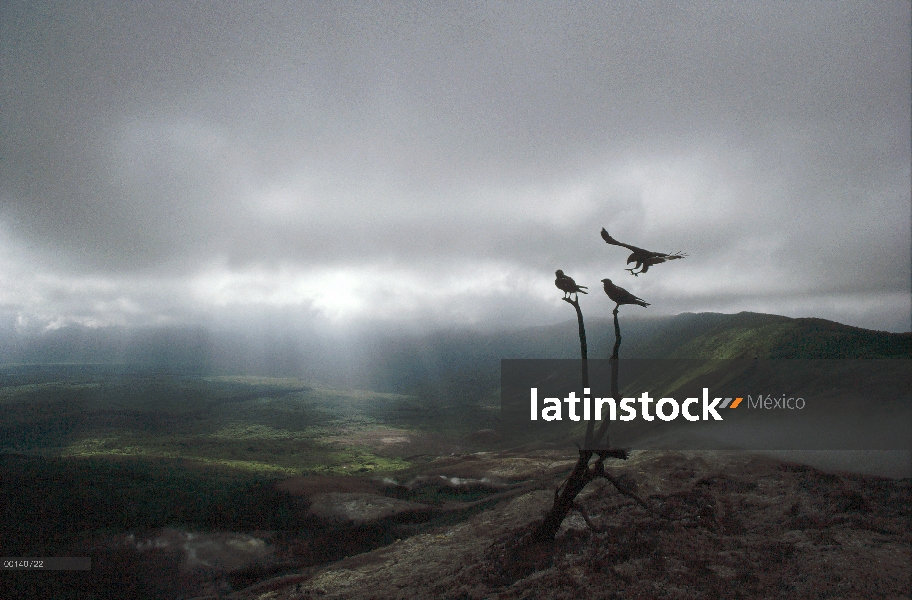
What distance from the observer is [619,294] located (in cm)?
1073

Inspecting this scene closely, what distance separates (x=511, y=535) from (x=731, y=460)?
59.6 ft

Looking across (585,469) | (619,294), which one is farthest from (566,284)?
(585,469)

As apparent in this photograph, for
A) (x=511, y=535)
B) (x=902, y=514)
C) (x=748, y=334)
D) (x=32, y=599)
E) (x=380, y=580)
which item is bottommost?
(x=32, y=599)

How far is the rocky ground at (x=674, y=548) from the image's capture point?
11195mm

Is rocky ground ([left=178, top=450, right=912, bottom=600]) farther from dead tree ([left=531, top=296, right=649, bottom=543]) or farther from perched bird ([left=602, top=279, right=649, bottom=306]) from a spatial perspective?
perched bird ([left=602, top=279, right=649, bottom=306])

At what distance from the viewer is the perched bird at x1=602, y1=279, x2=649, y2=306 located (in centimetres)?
1041

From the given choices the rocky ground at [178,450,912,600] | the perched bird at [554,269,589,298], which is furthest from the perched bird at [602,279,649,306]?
the rocky ground at [178,450,912,600]

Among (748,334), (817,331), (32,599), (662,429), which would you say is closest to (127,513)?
(32,599)

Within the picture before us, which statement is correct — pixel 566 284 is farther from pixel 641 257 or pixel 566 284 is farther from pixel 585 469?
pixel 585 469

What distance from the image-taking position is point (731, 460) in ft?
87.1

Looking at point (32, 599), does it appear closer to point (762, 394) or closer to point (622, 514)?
point (622, 514)

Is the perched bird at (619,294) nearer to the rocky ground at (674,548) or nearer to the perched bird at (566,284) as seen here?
the perched bird at (566,284)

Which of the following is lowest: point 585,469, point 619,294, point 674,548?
point 674,548

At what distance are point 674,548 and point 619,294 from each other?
389 inches
